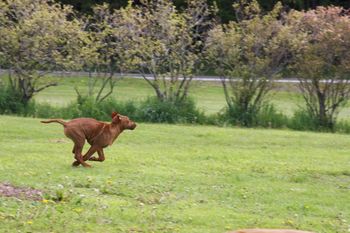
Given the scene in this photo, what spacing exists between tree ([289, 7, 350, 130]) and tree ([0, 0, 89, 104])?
16.3 ft

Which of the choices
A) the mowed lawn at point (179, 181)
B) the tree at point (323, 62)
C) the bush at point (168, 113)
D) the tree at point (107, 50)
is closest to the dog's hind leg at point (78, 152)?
the mowed lawn at point (179, 181)

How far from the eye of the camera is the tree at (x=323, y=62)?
17.6 meters

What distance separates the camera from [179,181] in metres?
10.1

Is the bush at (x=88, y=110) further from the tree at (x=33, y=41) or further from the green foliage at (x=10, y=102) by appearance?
the tree at (x=33, y=41)

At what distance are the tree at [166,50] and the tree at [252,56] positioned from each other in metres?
0.61

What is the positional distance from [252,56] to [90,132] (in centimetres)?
820

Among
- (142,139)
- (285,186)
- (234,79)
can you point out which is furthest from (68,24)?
(285,186)

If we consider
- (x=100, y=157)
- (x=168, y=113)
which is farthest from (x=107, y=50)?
(x=100, y=157)

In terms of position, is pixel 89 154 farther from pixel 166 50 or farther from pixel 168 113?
pixel 166 50

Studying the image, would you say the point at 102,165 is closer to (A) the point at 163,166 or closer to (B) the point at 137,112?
(A) the point at 163,166

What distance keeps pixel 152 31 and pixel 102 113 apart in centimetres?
225

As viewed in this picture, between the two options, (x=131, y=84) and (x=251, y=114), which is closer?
(x=251, y=114)

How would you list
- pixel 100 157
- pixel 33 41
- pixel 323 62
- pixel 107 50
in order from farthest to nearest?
pixel 107 50, pixel 33 41, pixel 323 62, pixel 100 157

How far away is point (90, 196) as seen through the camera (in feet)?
28.4
